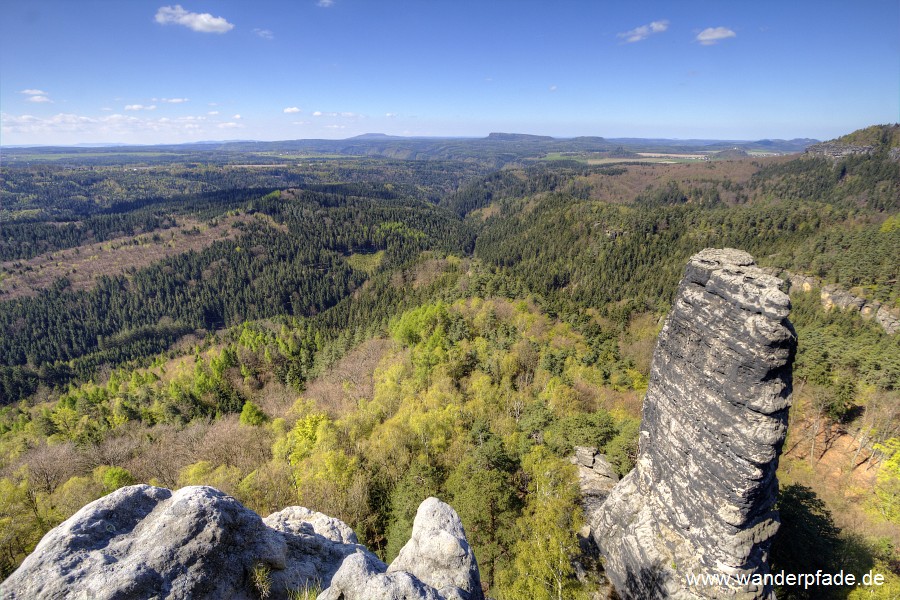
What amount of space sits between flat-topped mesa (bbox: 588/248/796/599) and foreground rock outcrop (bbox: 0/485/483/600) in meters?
12.5

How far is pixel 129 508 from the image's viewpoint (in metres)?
12.2

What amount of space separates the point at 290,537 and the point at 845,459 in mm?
56824

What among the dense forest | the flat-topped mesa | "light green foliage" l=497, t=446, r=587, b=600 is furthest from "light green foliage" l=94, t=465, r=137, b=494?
the flat-topped mesa

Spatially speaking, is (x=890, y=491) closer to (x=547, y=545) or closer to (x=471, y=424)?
(x=547, y=545)

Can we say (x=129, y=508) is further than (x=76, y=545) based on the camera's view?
Yes

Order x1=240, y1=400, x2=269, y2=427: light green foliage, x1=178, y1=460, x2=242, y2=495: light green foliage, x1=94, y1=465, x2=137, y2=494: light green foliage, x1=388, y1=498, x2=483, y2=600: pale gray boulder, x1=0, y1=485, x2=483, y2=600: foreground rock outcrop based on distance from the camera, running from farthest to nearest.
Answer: x1=240, y1=400, x2=269, y2=427: light green foliage, x1=94, y1=465, x2=137, y2=494: light green foliage, x1=178, y1=460, x2=242, y2=495: light green foliage, x1=388, y1=498, x2=483, y2=600: pale gray boulder, x1=0, y1=485, x2=483, y2=600: foreground rock outcrop

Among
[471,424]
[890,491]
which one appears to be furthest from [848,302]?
[471,424]

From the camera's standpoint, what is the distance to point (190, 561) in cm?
1076

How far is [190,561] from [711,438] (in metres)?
22.2

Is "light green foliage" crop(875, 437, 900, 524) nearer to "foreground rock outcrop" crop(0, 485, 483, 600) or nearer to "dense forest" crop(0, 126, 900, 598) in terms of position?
"dense forest" crop(0, 126, 900, 598)

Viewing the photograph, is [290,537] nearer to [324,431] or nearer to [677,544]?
[677,544]

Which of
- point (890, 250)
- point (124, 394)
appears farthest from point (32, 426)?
point (890, 250)

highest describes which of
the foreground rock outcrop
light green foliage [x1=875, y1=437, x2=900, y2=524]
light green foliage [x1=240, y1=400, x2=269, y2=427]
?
the foreground rock outcrop

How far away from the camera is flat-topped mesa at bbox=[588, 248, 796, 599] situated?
1642cm
